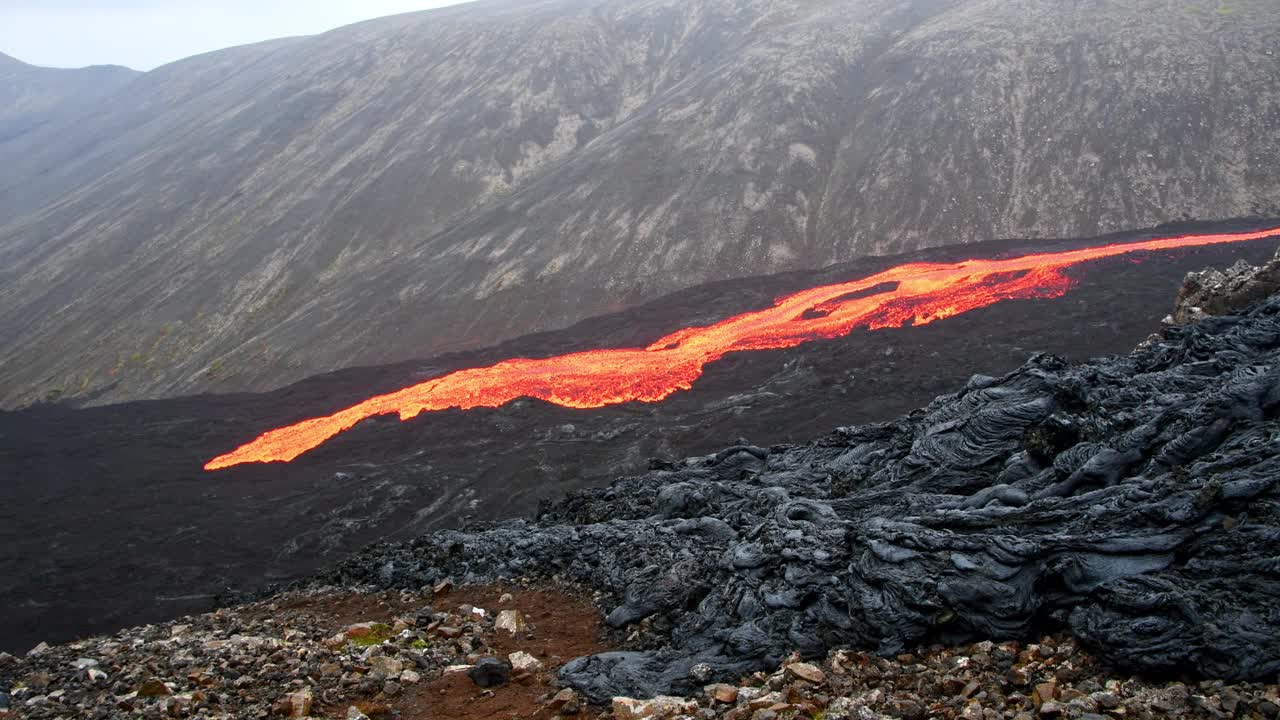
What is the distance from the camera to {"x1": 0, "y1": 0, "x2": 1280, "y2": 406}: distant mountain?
167 ft

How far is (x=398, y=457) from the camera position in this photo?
3375cm

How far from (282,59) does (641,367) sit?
118 meters

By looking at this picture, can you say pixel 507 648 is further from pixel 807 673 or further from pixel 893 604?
pixel 893 604

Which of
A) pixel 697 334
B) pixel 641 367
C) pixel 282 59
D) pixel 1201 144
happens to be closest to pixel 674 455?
pixel 641 367

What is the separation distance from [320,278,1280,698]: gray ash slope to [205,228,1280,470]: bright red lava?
712 inches

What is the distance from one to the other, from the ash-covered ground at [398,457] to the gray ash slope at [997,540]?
9.89 m

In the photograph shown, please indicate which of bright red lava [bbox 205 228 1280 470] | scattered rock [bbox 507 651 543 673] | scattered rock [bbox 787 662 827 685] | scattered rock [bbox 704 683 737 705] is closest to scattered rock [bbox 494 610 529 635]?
scattered rock [bbox 507 651 543 673]

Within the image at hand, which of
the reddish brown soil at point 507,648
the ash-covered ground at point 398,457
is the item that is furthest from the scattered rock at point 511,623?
the ash-covered ground at point 398,457

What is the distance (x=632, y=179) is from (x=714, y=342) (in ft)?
77.5

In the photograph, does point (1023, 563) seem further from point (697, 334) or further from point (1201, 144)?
point (1201, 144)

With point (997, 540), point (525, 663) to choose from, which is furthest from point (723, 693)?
point (997, 540)

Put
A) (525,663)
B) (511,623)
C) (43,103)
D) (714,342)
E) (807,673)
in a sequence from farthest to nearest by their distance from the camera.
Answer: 1. (43,103)
2. (714,342)
3. (511,623)
4. (525,663)
5. (807,673)

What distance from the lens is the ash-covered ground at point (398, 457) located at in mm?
26781

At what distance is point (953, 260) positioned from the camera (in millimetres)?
47125
